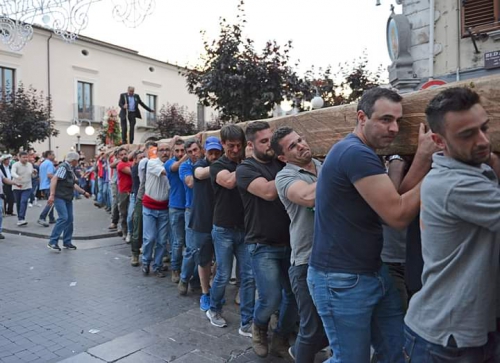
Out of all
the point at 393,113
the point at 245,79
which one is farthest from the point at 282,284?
the point at 245,79

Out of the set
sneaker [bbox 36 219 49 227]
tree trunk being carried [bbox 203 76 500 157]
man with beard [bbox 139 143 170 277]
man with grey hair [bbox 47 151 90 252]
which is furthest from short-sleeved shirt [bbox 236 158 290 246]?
sneaker [bbox 36 219 49 227]

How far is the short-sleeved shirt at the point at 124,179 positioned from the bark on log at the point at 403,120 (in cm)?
561

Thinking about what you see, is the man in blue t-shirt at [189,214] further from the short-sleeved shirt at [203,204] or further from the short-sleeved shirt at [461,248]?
the short-sleeved shirt at [461,248]

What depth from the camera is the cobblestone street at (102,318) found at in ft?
12.9

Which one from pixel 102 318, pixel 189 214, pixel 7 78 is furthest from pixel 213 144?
pixel 7 78

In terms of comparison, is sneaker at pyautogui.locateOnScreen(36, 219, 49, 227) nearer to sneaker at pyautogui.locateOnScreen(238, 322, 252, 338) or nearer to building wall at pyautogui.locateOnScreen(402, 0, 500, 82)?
sneaker at pyautogui.locateOnScreen(238, 322, 252, 338)

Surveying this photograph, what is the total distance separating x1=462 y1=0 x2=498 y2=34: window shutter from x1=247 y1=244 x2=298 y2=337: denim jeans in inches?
288

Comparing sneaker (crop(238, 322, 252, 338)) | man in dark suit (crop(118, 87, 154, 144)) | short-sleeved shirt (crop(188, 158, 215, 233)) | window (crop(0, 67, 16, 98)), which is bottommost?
sneaker (crop(238, 322, 252, 338))

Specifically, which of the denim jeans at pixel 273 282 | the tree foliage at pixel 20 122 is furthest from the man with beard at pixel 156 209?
the tree foliage at pixel 20 122

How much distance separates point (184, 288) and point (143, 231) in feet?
4.67

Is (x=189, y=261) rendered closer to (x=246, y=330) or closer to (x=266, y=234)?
(x=246, y=330)

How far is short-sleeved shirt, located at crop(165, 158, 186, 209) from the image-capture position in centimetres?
596

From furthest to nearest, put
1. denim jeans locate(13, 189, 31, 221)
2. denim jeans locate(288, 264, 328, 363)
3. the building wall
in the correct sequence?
1. denim jeans locate(13, 189, 31, 221)
2. the building wall
3. denim jeans locate(288, 264, 328, 363)

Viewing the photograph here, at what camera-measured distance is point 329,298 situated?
7.54 feet
